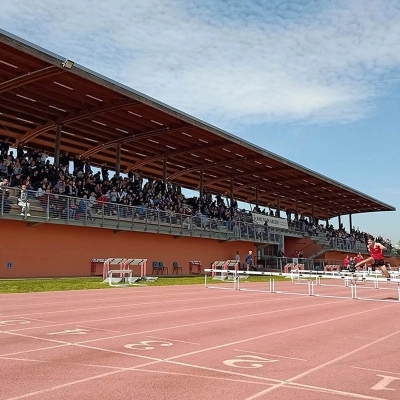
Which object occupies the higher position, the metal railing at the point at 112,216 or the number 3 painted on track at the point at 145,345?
the metal railing at the point at 112,216

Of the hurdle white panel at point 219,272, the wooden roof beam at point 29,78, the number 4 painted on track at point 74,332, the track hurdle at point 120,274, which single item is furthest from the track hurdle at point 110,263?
the number 4 painted on track at point 74,332

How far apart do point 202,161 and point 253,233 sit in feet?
25.0

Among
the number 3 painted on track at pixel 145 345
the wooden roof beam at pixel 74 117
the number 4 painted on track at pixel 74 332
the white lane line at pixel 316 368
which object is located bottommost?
the white lane line at pixel 316 368

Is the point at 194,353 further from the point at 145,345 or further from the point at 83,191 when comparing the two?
the point at 83,191

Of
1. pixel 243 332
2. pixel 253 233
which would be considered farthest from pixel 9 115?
pixel 243 332

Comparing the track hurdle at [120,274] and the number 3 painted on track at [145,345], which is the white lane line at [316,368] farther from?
the track hurdle at [120,274]

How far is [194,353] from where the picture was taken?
730cm

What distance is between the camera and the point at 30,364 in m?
6.36

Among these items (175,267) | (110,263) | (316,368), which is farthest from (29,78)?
(316,368)

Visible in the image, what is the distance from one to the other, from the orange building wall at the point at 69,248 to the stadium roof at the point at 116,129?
7.00 meters

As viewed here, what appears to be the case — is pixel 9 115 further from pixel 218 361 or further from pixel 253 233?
pixel 218 361

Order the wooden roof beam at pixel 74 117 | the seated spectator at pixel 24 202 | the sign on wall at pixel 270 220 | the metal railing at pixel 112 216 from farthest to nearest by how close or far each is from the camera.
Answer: the sign on wall at pixel 270 220 → the wooden roof beam at pixel 74 117 → the metal railing at pixel 112 216 → the seated spectator at pixel 24 202

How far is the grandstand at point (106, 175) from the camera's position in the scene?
2414 cm

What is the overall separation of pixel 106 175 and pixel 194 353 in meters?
26.5
